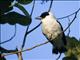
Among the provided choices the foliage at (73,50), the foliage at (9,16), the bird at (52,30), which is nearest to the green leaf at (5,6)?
the foliage at (9,16)

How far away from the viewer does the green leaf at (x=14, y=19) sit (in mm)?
1319

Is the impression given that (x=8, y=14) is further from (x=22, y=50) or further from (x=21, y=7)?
(x=22, y=50)

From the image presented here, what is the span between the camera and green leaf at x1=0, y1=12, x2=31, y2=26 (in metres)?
1.32

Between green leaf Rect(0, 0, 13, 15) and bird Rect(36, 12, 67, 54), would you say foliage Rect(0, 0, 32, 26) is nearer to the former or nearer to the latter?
green leaf Rect(0, 0, 13, 15)

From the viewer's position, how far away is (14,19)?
133cm

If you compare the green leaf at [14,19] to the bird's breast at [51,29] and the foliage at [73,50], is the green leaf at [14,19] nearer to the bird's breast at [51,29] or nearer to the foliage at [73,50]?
the foliage at [73,50]

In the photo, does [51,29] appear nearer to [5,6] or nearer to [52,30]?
[52,30]

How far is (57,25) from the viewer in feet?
8.92

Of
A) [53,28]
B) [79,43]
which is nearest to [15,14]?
[79,43]

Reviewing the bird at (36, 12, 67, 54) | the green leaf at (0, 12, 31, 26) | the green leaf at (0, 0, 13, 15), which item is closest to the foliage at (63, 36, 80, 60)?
the green leaf at (0, 12, 31, 26)

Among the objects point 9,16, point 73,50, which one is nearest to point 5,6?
point 9,16

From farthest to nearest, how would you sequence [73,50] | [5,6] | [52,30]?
1. [52,30]
2. [5,6]
3. [73,50]

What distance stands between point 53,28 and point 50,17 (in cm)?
27

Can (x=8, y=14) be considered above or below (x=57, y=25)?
above
